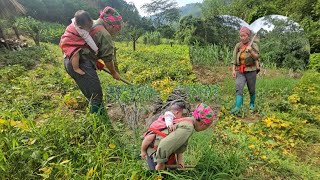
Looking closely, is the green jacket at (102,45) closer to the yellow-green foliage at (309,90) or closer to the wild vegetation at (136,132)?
the wild vegetation at (136,132)

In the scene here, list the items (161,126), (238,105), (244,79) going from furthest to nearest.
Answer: (238,105), (244,79), (161,126)

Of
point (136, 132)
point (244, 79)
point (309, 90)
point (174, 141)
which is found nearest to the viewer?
point (174, 141)

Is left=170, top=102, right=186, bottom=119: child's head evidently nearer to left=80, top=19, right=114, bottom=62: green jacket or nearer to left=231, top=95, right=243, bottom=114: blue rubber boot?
left=80, top=19, right=114, bottom=62: green jacket

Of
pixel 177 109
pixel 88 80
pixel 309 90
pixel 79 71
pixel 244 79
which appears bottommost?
pixel 309 90

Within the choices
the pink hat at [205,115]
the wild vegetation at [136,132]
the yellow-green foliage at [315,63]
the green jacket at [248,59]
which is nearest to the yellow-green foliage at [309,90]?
the wild vegetation at [136,132]

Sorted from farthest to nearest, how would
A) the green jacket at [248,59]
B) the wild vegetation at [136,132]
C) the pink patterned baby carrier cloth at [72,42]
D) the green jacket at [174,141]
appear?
the green jacket at [248,59] → the pink patterned baby carrier cloth at [72,42] → the wild vegetation at [136,132] → the green jacket at [174,141]

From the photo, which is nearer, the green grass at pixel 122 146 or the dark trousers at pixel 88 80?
the green grass at pixel 122 146

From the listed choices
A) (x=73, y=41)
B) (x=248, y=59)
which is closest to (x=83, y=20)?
(x=73, y=41)

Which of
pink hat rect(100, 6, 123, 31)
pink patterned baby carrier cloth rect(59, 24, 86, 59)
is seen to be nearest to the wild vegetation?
pink patterned baby carrier cloth rect(59, 24, 86, 59)

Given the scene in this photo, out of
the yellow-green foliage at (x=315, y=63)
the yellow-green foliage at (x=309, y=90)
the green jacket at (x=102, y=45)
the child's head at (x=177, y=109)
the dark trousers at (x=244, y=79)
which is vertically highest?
the green jacket at (x=102, y=45)

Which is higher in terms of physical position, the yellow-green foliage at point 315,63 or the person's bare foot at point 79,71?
the person's bare foot at point 79,71

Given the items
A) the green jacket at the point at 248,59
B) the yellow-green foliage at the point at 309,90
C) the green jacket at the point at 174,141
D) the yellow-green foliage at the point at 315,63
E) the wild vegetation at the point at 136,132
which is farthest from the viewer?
the yellow-green foliage at the point at 315,63

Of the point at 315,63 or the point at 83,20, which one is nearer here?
the point at 83,20

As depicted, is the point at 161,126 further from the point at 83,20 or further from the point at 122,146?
the point at 83,20
